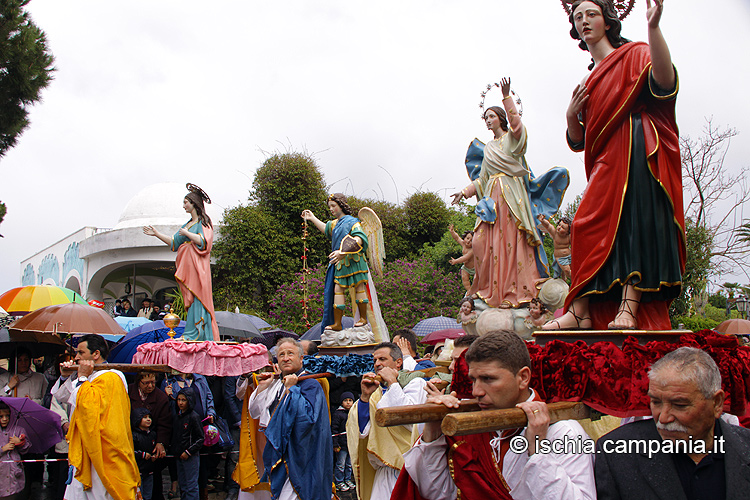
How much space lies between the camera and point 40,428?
687 centimetres

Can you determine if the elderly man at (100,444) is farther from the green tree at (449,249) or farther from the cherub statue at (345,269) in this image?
the green tree at (449,249)

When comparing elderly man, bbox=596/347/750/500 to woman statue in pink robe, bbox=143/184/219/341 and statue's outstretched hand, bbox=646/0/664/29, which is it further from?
woman statue in pink robe, bbox=143/184/219/341

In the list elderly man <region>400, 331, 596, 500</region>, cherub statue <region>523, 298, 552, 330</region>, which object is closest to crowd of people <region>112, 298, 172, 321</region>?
cherub statue <region>523, 298, 552, 330</region>

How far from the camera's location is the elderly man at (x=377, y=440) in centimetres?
473

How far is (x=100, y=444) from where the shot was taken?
5516mm

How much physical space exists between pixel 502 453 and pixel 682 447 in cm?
76

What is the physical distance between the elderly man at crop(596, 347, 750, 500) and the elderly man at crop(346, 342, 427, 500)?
6.82 feet

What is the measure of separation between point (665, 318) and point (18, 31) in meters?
12.4

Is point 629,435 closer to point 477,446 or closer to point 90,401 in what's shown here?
point 477,446

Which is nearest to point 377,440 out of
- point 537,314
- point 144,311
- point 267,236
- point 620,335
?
point 537,314

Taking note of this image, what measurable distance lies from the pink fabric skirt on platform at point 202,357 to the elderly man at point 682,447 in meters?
6.41

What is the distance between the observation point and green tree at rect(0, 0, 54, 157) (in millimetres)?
10922

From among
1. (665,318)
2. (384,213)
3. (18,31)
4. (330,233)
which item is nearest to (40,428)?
(330,233)

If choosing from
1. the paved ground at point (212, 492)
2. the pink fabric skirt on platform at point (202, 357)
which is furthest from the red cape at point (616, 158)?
the pink fabric skirt on platform at point (202, 357)
